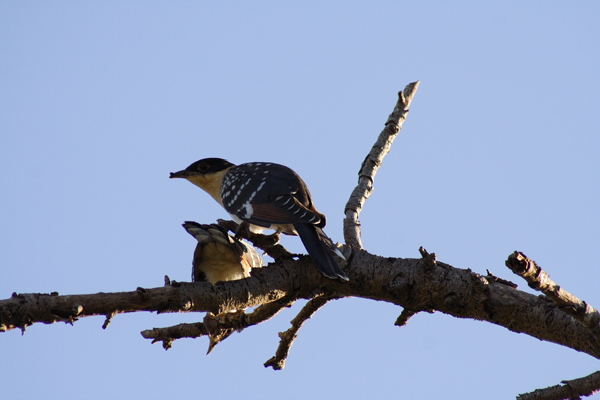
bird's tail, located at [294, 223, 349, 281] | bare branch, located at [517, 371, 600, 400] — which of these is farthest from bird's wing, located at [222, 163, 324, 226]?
bare branch, located at [517, 371, 600, 400]

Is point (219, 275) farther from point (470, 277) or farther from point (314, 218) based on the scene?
point (470, 277)

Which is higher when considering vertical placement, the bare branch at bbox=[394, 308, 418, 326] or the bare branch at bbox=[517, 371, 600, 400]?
the bare branch at bbox=[394, 308, 418, 326]

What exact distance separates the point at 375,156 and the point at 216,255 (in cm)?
135

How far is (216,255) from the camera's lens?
19.5ft

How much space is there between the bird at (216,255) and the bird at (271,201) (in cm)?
18

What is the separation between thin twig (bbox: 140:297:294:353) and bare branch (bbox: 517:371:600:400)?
1.68 m

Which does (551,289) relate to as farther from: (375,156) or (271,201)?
(271,201)

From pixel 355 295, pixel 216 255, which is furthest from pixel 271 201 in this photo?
pixel 355 295

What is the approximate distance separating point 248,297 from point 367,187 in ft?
5.30

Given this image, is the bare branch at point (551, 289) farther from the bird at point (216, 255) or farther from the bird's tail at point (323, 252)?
the bird at point (216, 255)

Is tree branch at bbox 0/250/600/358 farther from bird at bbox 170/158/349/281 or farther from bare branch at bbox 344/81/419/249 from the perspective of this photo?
bare branch at bbox 344/81/419/249

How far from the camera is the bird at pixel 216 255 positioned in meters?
5.89

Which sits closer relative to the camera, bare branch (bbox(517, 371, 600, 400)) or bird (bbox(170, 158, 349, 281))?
bare branch (bbox(517, 371, 600, 400))

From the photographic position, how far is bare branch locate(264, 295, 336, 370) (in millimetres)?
5012
